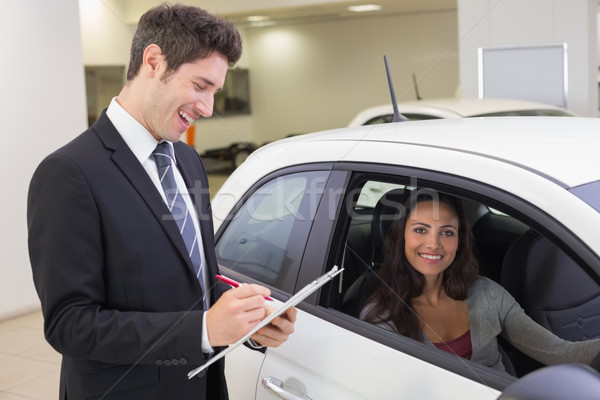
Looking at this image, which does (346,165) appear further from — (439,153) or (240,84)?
(240,84)

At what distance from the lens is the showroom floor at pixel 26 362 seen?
4.05m

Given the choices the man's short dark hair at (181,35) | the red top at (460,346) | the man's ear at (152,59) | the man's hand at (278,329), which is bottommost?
the red top at (460,346)

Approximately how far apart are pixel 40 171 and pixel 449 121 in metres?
1.28

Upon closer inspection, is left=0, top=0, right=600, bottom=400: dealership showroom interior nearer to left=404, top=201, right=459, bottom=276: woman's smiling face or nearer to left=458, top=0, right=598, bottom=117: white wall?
left=458, top=0, right=598, bottom=117: white wall

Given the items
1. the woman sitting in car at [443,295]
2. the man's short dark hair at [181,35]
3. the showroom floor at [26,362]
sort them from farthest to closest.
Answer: the showroom floor at [26,362] < the woman sitting in car at [443,295] < the man's short dark hair at [181,35]

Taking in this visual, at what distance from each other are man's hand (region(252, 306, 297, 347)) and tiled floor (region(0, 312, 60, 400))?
9.56 ft

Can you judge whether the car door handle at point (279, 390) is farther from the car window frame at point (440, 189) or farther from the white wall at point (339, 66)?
the white wall at point (339, 66)

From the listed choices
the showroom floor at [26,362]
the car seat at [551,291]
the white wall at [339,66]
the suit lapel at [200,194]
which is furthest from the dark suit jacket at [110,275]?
the white wall at [339,66]

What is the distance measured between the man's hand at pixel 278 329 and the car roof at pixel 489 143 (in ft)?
1.72

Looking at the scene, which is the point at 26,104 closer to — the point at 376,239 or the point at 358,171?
the point at 376,239

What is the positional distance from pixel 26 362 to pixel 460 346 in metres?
3.49

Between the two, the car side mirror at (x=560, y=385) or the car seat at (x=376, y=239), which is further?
the car seat at (x=376, y=239)

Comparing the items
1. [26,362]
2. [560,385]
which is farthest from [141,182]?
[26,362]

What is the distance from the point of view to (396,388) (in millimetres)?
1564
